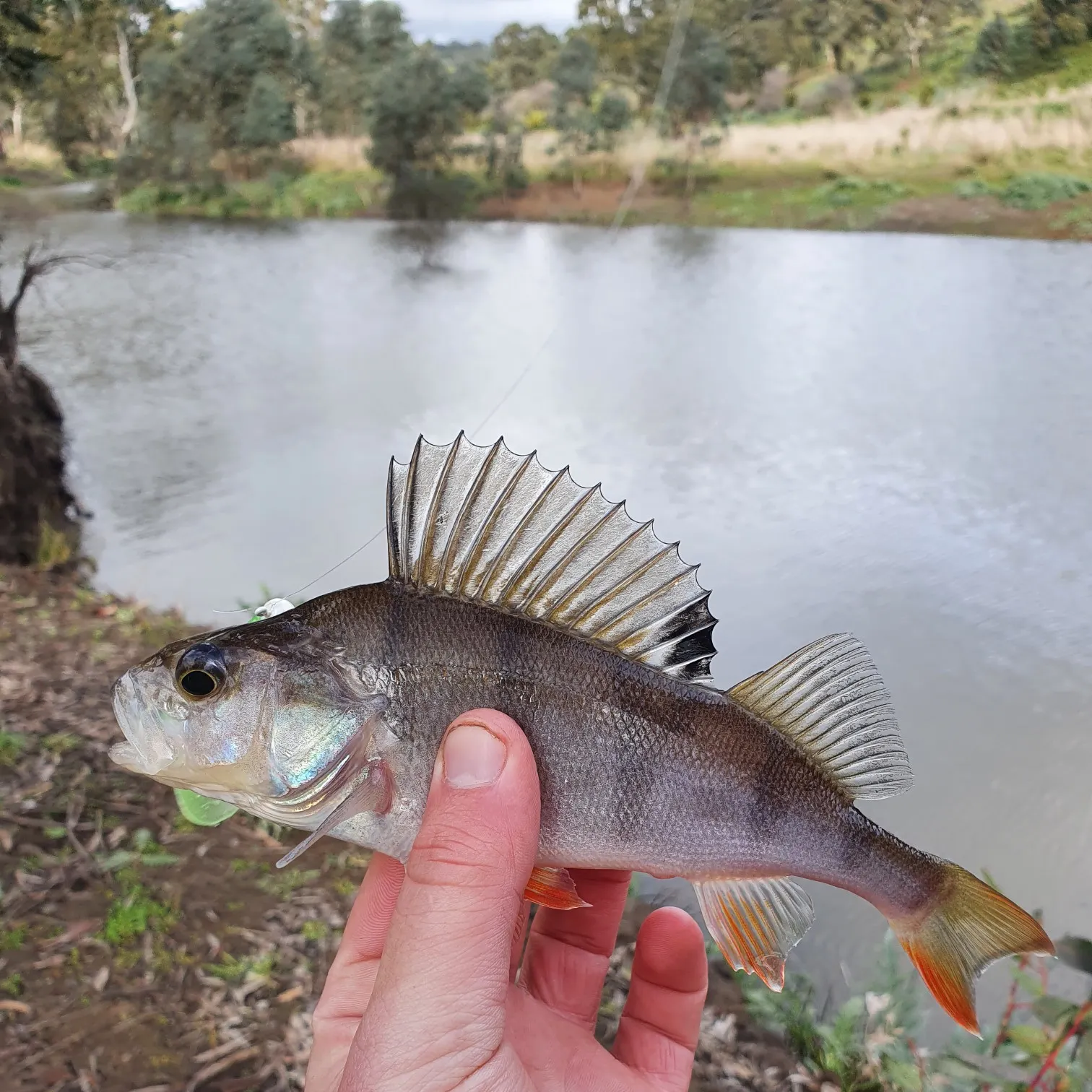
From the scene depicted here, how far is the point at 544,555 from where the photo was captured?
660 millimetres

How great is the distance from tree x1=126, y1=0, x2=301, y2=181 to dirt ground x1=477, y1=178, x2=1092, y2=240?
0.42 metres

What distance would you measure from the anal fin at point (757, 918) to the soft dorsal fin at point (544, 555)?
19 centimetres

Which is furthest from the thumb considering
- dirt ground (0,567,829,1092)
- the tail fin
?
dirt ground (0,567,829,1092)

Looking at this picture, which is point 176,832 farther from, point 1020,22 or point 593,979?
point 1020,22

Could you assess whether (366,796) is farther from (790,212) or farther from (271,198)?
(271,198)

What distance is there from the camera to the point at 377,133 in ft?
4.69

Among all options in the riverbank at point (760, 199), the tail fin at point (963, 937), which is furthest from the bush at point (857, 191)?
the tail fin at point (963, 937)

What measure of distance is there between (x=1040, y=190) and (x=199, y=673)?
1.29 metres

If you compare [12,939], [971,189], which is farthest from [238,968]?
[971,189]

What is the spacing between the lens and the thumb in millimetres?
585

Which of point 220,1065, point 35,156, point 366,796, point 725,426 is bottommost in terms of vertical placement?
point 220,1065

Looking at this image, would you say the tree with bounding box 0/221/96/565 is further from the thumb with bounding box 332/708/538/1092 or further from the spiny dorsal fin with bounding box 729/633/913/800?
the spiny dorsal fin with bounding box 729/633/913/800

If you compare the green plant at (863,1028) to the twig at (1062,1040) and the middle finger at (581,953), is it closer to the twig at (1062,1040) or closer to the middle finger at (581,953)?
the twig at (1062,1040)

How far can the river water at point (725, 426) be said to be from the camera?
1.09m
